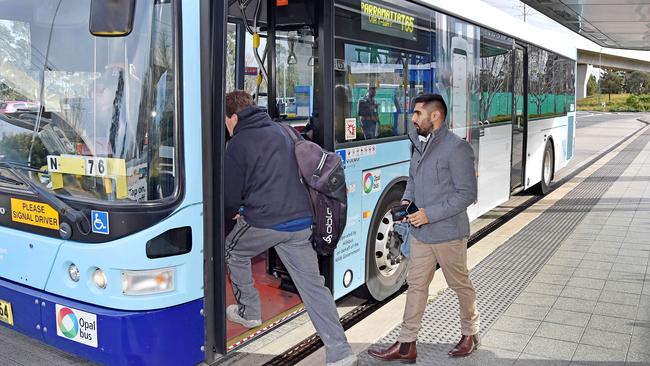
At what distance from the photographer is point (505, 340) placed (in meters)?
4.56

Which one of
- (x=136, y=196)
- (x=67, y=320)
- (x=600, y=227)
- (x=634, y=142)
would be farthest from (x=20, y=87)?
(x=634, y=142)

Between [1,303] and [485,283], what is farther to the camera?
[485,283]

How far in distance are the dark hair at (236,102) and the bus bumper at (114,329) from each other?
1.17 meters

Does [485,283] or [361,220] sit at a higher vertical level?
[361,220]

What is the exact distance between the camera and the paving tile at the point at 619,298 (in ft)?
17.9

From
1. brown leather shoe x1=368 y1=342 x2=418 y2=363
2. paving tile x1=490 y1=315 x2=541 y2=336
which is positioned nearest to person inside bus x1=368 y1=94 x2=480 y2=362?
brown leather shoe x1=368 y1=342 x2=418 y2=363

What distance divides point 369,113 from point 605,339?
2.46 meters

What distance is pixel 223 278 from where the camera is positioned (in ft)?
11.8

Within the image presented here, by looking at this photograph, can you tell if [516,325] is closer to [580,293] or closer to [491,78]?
[580,293]

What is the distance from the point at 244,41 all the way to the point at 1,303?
3473 mm

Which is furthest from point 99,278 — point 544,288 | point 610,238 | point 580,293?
point 610,238

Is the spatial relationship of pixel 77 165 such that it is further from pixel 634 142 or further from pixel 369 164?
pixel 634 142

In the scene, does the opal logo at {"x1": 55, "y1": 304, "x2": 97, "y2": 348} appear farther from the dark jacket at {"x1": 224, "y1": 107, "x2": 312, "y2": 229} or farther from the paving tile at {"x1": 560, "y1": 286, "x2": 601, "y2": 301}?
the paving tile at {"x1": 560, "y1": 286, "x2": 601, "y2": 301}

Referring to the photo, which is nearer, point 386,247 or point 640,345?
point 640,345
